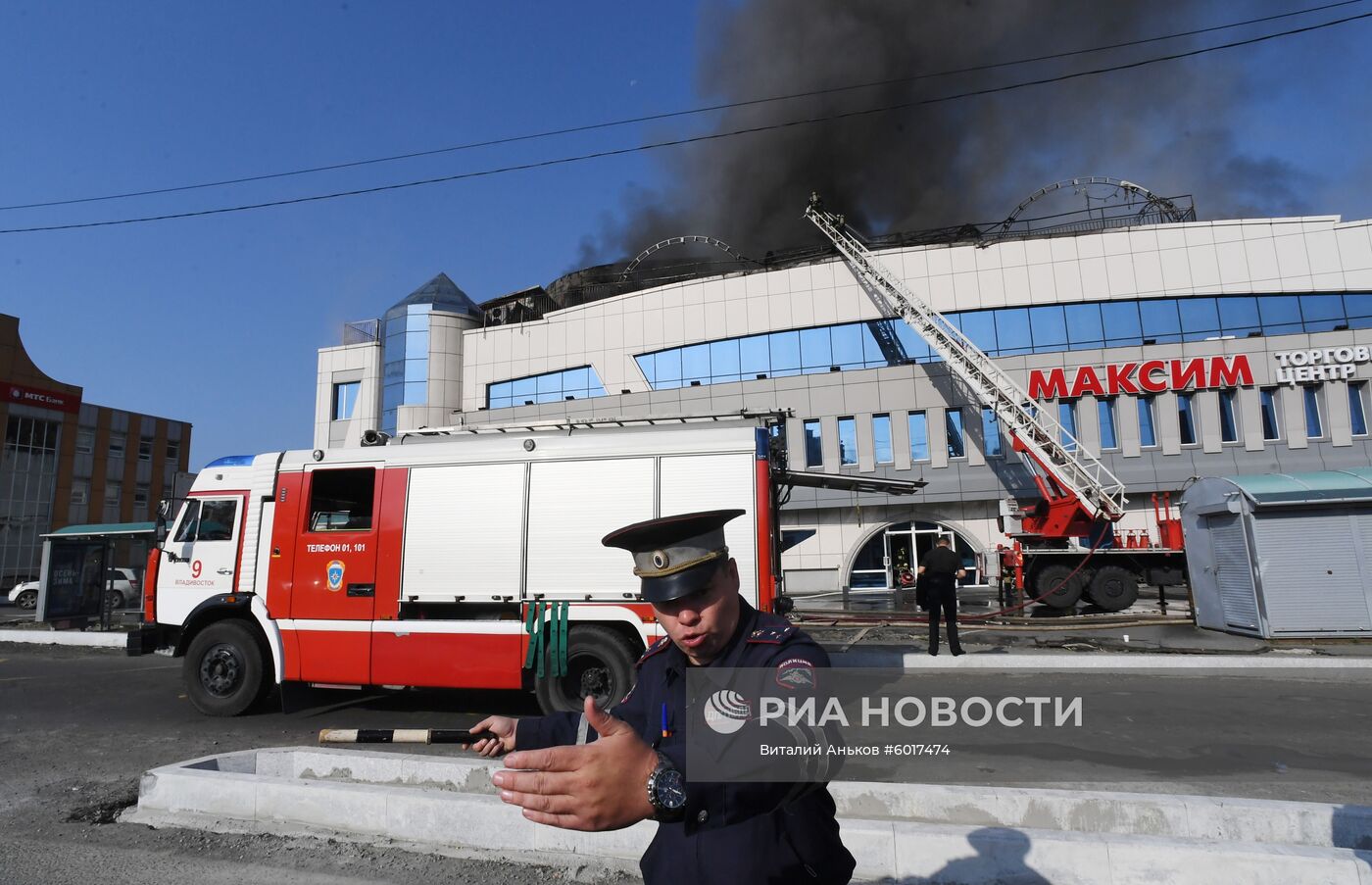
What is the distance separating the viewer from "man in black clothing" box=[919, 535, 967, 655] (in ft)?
34.7

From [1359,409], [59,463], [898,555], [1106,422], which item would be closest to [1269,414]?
[1359,409]

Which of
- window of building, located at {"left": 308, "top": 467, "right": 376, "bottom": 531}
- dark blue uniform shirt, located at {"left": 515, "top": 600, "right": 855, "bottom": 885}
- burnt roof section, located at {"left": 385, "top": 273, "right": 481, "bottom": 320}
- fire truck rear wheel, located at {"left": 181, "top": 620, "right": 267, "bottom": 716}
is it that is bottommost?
fire truck rear wheel, located at {"left": 181, "top": 620, "right": 267, "bottom": 716}

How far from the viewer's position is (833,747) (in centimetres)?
180

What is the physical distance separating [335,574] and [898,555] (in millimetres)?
22855

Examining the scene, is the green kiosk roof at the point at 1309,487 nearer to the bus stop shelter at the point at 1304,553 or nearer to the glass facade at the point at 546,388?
the bus stop shelter at the point at 1304,553

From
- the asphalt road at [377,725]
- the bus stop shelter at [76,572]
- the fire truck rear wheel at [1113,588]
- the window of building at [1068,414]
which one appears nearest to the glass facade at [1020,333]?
the window of building at [1068,414]

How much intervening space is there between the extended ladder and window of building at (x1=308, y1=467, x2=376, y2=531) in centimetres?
1627

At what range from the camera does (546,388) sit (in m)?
32.5

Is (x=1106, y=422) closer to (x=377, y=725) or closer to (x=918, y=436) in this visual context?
(x=918, y=436)

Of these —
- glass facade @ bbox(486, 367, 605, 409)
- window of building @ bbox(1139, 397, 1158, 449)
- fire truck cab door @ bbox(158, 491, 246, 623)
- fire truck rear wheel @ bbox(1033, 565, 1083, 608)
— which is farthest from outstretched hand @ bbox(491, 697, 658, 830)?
glass facade @ bbox(486, 367, 605, 409)

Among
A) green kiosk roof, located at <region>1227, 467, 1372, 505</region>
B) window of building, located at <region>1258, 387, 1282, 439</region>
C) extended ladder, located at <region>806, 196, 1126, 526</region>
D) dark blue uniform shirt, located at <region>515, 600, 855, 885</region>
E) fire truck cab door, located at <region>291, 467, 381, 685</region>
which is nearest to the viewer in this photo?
dark blue uniform shirt, located at <region>515, 600, 855, 885</region>

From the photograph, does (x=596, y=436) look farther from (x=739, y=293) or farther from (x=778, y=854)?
(x=739, y=293)

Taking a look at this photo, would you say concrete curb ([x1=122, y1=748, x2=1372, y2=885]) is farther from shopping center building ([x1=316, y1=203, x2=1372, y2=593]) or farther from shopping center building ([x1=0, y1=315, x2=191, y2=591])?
shopping center building ([x1=0, y1=315, x2=191, y2=591])

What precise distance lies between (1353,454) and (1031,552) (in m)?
16.1
